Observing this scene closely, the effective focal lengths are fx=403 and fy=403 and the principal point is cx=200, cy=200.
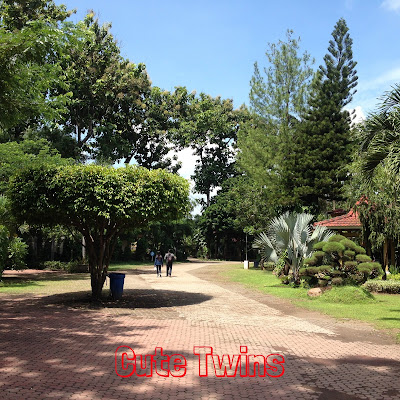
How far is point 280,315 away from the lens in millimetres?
11406

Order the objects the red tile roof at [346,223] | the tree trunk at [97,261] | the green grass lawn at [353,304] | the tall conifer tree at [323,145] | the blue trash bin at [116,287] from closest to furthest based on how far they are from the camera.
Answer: the green grass lawn at [353,304] → the tree trunk at [97,261] → the blue trash bin at [116,287] → the red tile roof at [346,223] → the tall conifer tree at [323,145]

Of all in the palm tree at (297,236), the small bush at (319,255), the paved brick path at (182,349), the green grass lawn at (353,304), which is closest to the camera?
the paved brick path at (182,349)

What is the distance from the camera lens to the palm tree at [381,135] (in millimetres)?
9625

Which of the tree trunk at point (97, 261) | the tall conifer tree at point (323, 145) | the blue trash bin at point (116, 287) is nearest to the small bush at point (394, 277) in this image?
the tall conifer tree at point (323, 145)

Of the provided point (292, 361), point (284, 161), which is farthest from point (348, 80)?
point (292, 361)

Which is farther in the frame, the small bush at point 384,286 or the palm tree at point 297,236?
the palm tree at point 297,236

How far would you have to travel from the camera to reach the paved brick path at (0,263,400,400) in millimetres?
5207

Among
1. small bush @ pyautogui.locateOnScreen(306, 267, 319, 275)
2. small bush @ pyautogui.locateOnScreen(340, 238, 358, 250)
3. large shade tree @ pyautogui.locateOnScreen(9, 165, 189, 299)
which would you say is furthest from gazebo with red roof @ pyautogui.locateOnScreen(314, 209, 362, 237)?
large shade tree @ pyautogui.locateOnScreen(9, 165, 189, 299)

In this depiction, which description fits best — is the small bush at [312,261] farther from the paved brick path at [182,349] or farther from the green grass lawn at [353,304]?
the paved brick path at [182,349]

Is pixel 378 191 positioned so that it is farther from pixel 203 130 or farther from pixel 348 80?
pixel 203 130

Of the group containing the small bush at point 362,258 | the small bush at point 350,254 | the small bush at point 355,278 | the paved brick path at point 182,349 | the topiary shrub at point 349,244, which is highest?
the topiary shrub at point 349,244

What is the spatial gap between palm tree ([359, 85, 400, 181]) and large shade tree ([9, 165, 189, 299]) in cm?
579

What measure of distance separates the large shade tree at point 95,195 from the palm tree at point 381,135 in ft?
19.0

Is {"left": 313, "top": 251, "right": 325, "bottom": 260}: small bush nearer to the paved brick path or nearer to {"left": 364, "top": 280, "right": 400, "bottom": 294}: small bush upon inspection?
{"left": 364, "top": 280, "right": 400, "bottom": 294}: small bush
